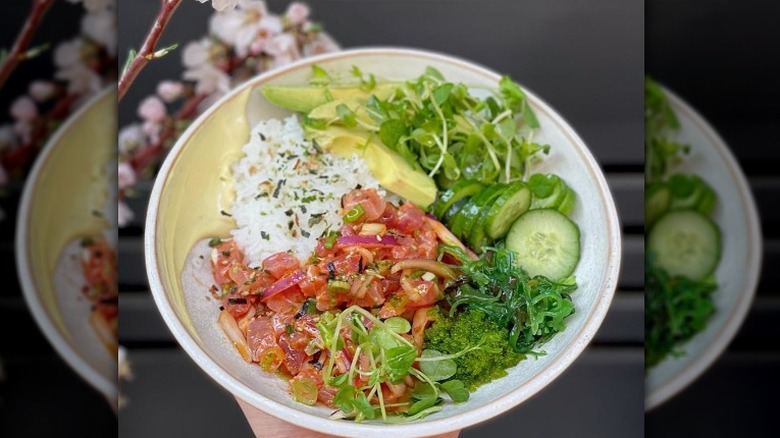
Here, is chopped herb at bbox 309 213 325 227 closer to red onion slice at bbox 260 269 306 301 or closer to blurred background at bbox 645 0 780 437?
red onion slice at bbox 260 269 306 301

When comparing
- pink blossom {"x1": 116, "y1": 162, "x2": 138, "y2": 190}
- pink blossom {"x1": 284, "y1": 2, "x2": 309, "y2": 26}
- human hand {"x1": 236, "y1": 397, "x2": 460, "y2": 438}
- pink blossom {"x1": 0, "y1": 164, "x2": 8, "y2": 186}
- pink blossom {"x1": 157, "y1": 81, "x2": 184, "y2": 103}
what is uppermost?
pink blossom {"x1": 284, "y1": 2, "x2": 309, "y2": 26}

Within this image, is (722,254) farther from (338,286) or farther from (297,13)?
(297,13)

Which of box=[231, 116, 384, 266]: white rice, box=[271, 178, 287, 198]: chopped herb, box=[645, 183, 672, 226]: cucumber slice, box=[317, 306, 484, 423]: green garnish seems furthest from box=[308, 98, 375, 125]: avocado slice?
box=[645, 183, 672, 226]: cucumber slice

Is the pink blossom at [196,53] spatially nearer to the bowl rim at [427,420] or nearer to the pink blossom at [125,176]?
the bowl rim at [427,420]

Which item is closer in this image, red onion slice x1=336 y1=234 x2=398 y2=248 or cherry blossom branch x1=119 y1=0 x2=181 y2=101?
red onion slice x1=336 y1=234 x2=398 y2=248

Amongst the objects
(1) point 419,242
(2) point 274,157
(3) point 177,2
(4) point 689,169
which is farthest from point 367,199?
(4) point 689,169

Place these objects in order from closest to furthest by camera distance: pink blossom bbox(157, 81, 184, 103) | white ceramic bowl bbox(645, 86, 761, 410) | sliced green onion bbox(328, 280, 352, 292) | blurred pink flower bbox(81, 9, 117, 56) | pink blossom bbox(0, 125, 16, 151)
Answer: pink blossom bbox(0, 125, 16, 151), sliced green onion bbox(328, 280, 352, 292), blurred pink flower bbox(81, 9, 117, 56), white ceramic bowl bbox(645, 86, 761, 410), pink blossom bbox(157, 81, 184, 103)

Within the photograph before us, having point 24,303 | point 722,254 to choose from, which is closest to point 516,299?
point 722,254

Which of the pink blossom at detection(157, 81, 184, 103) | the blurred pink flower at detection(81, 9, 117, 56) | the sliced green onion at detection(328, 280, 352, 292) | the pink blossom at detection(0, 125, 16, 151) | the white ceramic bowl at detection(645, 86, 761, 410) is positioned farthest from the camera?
the pink blossom at detection(157, 81, 184, 103)

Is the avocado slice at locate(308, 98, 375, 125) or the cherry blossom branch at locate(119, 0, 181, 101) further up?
the cherry blossom branch at locate(119, 0, 181, 101)
